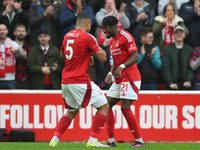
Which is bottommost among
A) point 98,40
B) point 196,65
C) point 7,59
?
point 196,65

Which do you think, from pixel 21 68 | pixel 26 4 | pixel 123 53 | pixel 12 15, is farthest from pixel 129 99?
pixel 26 4

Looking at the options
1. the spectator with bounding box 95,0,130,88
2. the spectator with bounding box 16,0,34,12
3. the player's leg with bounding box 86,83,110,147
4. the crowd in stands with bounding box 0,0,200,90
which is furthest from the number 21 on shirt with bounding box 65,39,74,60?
the spectator with bounding box 16,0,34,12

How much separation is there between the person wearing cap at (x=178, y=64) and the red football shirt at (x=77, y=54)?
441cm

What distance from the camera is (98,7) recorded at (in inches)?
488

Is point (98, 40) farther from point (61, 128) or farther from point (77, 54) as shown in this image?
point (61, 128)

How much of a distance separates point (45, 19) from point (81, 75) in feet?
15.8

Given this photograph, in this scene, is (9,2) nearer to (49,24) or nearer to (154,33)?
(49,24)

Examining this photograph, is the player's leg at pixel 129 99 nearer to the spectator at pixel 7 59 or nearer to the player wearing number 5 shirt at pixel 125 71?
the player wearing number 5 shirt at pixel 125 71

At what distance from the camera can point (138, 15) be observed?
1191 centimetres

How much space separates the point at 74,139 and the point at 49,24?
331 cm

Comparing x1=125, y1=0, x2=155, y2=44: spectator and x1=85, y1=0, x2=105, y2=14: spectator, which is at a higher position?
x1=85, y1=0, x2=105, y2=14: spectator

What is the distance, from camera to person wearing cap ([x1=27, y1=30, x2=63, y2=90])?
36.7ft

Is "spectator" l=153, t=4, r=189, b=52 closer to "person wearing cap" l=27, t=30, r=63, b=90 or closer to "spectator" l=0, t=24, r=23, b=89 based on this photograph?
"person wearing cap" l=27, t=30, r=63, b=90

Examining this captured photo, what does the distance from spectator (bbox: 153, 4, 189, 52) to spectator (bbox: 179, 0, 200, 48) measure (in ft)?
0.79
